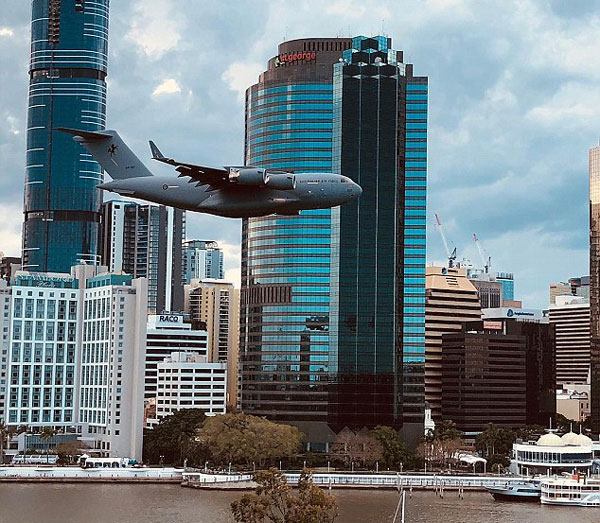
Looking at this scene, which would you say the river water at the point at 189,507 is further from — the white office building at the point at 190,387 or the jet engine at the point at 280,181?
the jet engine at the point at 280,181

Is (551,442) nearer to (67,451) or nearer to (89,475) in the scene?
(89,475)

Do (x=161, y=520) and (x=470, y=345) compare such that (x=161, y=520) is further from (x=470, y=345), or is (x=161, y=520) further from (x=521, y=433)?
(x=470, y=345)

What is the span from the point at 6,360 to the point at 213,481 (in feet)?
143

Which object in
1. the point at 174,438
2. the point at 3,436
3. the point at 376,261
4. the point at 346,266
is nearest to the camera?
the point at 3,436

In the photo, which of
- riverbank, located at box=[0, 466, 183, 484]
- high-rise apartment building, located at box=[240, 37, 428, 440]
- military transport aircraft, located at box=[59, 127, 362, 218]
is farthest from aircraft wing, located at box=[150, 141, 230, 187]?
high-rise apartment building, located at box=[240, 37, 428, 440]

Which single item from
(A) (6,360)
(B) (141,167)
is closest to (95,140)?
(B) (141,167)

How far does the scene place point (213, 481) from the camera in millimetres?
125938

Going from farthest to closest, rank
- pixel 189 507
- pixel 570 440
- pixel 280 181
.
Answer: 1. pixel 570 440
2. pixel 189 507
3. pixel 280 181

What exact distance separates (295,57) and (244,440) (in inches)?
2447

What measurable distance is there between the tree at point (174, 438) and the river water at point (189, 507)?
743 inches

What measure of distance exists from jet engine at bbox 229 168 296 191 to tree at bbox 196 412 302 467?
101 metres

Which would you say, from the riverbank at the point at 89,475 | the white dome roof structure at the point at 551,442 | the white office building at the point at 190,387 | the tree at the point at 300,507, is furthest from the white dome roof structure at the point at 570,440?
the tree at the point at 300,507

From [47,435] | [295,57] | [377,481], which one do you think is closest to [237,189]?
[377,481]

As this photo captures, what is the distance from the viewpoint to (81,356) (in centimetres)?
16000
